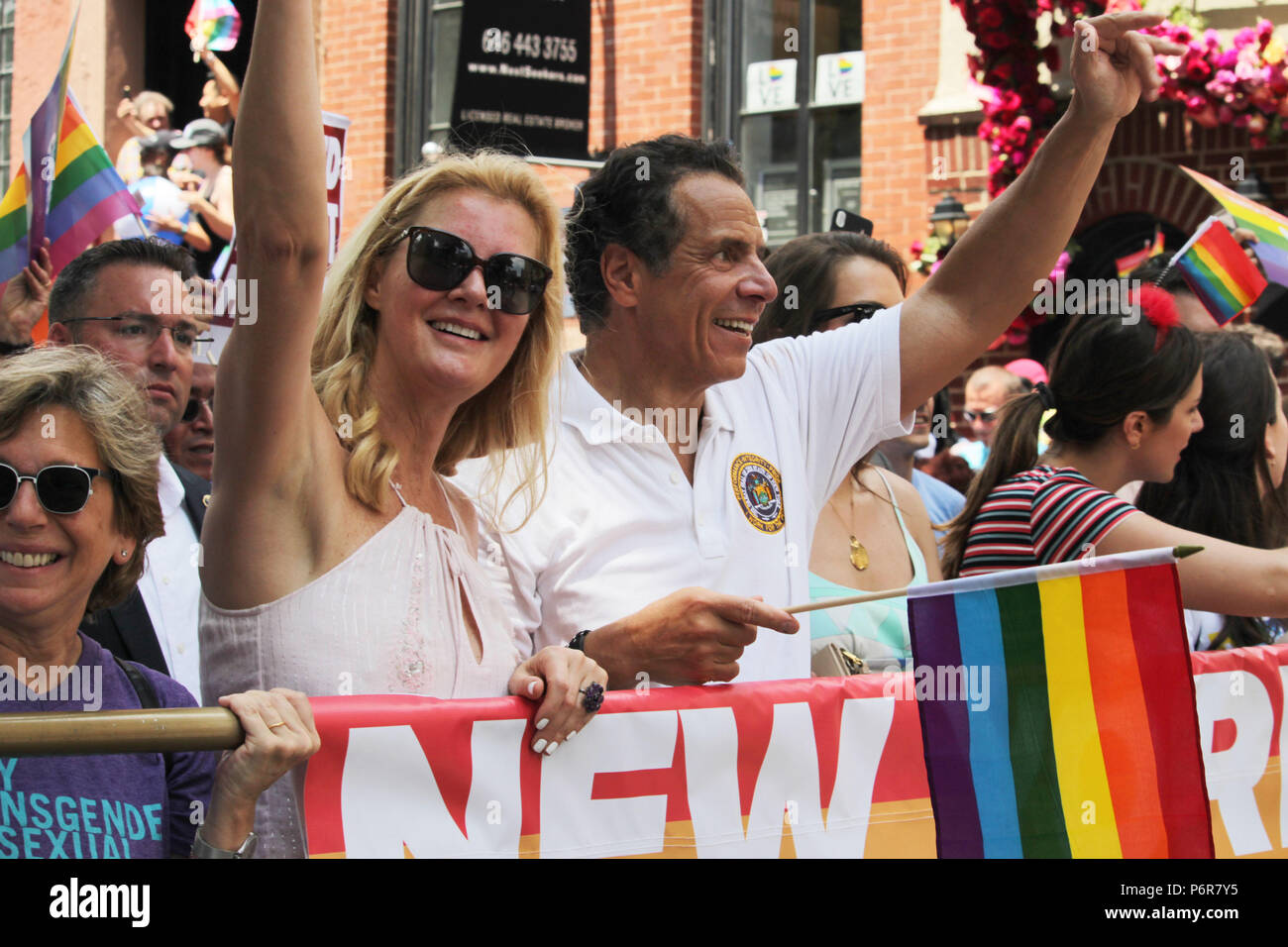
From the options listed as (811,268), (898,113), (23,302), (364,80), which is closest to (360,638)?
(811,268)

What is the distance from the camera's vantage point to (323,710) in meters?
2.02

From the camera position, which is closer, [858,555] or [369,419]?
[369,419]

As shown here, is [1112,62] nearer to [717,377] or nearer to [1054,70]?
[717,377]

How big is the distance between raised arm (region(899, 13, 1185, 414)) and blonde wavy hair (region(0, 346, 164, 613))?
1.48 m

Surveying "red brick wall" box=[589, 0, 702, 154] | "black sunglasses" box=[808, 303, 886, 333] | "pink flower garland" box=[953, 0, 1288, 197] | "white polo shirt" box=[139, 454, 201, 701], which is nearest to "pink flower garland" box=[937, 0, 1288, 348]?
"pink flower garland" box=[953, 0, 1288, 197]

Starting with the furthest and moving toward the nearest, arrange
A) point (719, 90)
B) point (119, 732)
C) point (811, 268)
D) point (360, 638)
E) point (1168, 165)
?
1. point (719, 90)
2. point (1168, 165)
3. point (811, 268)
4. point (360, 638)
5. point (119, 732)

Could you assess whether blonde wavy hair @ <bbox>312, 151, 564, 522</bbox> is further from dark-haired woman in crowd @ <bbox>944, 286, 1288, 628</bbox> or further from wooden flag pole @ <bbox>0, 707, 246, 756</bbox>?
dark-haired woman in crowd @ <bbox>944, 286, 1288, 628</bbox>

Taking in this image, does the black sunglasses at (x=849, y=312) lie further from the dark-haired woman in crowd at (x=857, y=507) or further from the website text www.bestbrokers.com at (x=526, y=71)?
the website text www.bestbrokers.com at (x=526, y=71)

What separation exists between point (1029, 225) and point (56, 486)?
6.03ft

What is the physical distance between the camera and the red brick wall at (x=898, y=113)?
9.96 meters

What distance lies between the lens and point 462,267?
7.81 ft

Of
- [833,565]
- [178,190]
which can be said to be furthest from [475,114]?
[833,565]
